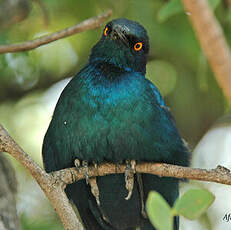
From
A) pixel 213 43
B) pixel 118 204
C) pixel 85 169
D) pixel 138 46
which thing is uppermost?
pixel 138 46

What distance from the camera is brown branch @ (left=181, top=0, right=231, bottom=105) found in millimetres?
1949

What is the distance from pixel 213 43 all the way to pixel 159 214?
0.69 metres

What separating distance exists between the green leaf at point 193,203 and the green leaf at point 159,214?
78mm

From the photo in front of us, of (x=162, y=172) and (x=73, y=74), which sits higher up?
(x=73, y=74)

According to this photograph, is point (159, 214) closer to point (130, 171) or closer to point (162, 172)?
point (162, 172)

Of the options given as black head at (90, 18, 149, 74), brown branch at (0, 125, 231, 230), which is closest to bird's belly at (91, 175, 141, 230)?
brown branch at (0, 125, 231, 230)

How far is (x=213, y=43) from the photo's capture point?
2025 mm

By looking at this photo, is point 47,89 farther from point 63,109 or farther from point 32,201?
point 63,109

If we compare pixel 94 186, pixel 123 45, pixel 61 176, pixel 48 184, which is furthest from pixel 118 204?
pixel 48 184

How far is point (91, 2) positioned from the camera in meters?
6.15

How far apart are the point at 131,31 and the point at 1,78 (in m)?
2.22

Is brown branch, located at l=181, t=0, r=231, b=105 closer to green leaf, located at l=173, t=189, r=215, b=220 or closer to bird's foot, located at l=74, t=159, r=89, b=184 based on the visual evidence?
green leaf, located at l=173, t=189, r=215, b=220

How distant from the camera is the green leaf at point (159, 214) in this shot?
2025mm

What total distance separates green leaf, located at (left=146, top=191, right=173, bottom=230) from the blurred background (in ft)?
12.4
